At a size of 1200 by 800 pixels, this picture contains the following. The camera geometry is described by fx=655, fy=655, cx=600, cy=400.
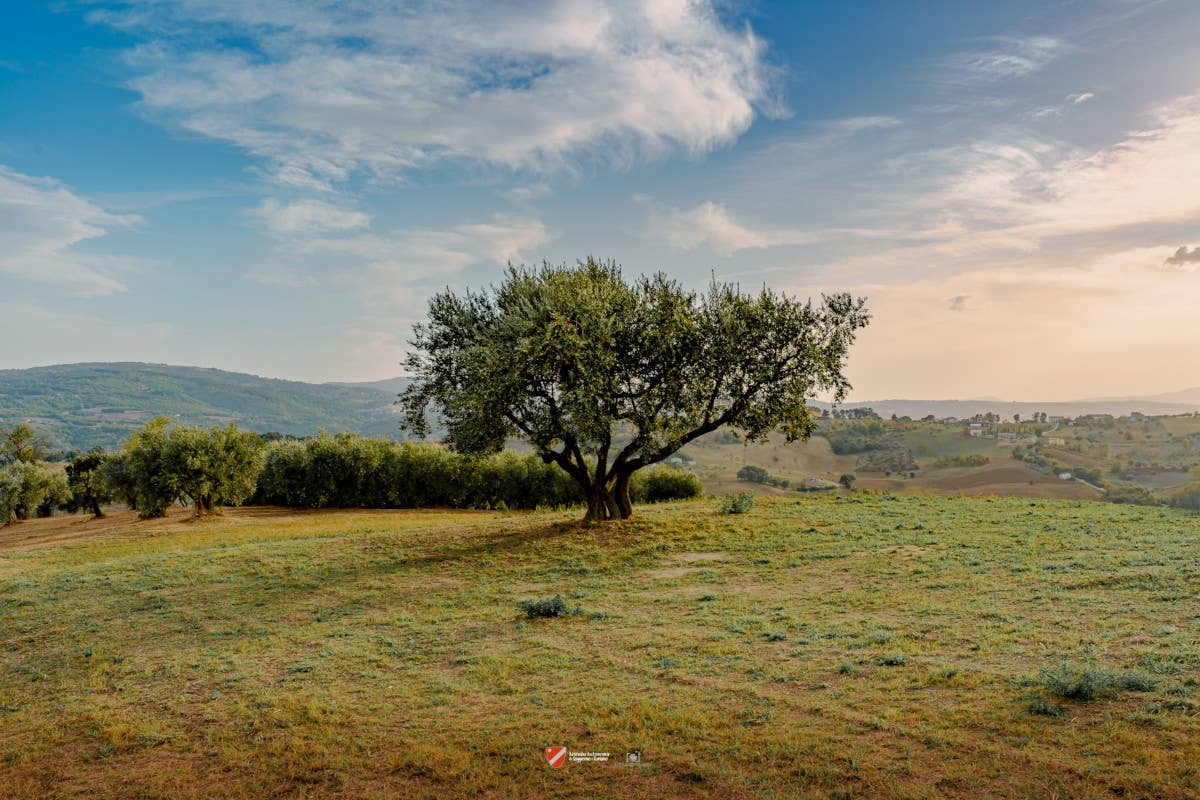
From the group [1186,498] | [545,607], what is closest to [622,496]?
[545,607]

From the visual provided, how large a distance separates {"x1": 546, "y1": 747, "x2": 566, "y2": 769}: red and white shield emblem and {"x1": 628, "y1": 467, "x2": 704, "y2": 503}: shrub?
162ft

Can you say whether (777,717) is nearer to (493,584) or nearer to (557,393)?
(493,584)

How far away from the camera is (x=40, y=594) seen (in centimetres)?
2178

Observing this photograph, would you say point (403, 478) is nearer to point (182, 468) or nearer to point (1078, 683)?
point (182, 468)

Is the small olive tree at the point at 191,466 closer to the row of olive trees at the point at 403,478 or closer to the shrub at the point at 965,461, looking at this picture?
the row of olive trees at the point at 403,478

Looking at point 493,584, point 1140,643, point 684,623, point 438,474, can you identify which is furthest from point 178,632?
point 438,474

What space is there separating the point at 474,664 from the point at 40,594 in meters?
18.3

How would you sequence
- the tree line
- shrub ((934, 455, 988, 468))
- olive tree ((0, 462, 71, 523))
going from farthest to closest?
shrub ((934, 455, 988, 468)) → olive tree ((0, 462, 71, 523)) → the tree line

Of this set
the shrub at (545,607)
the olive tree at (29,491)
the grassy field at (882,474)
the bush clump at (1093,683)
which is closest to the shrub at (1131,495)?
the grassy field at (882,474)

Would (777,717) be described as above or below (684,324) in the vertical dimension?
below

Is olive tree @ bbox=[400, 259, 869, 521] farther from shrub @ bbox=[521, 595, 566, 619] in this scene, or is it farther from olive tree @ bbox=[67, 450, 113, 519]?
olive tree @ bbox=[67, 450, 113, 519]

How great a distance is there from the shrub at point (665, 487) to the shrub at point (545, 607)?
41975mm

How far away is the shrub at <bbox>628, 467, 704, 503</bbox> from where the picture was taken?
2306 inches

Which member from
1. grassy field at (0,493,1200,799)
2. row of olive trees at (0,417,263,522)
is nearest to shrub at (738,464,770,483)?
row of olive trees at (0,417,263,522)
